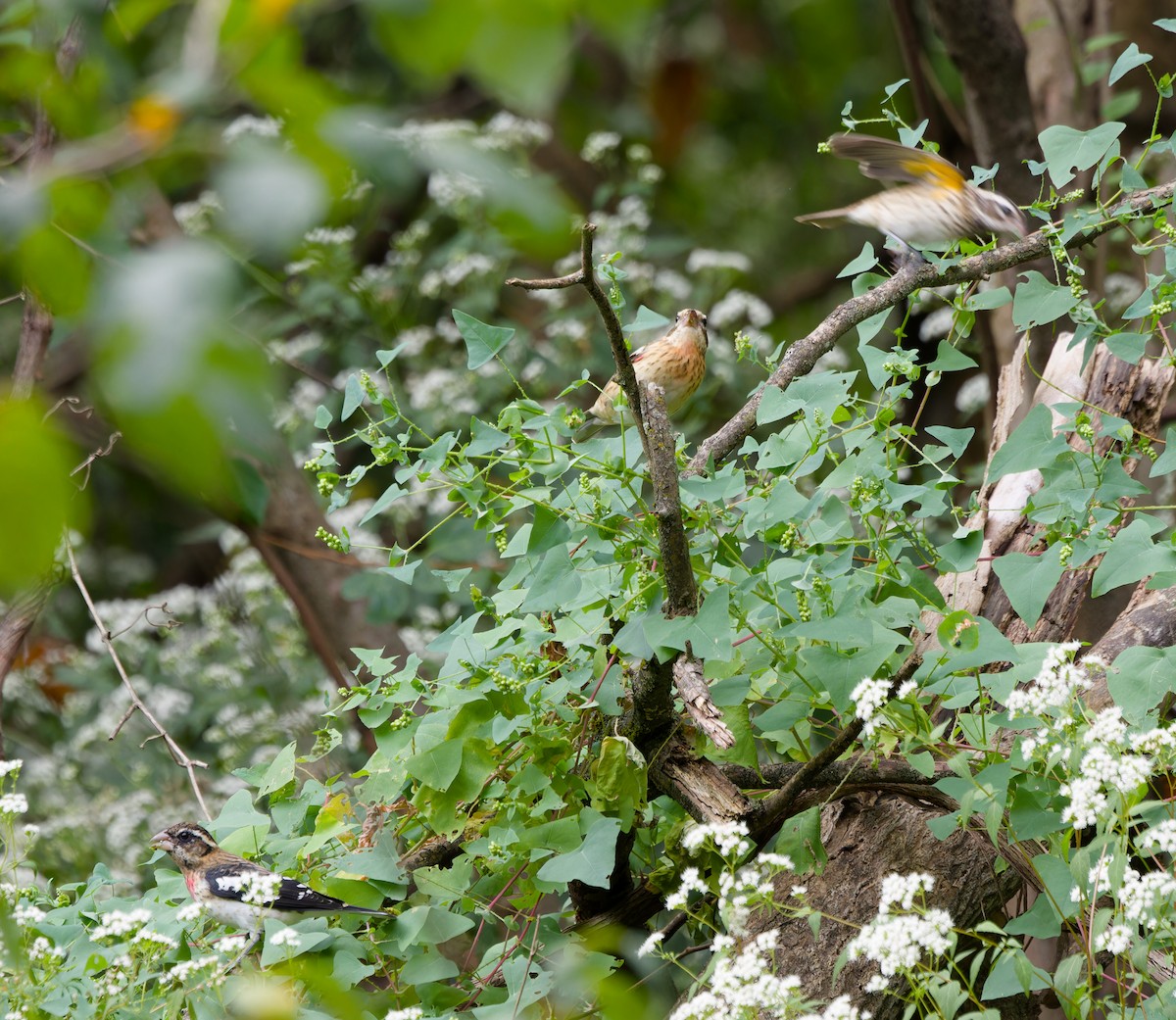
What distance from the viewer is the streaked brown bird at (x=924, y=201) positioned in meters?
2.14

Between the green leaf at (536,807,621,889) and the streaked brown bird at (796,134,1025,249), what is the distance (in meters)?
1.18

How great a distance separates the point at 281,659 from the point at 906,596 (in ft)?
9.90

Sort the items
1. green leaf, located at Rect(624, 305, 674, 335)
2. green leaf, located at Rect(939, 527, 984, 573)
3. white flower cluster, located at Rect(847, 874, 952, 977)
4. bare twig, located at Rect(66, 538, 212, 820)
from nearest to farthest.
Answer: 1. white flower cluster, located at Rect(847, 874, 952, 977)
2. green leaf, located at Rect(939, 527, 984, 573)
3. green leaf, located at Rect(624, 305, 674, 335)
4. bare twig, located at Rect(66, 538, 212, 820)

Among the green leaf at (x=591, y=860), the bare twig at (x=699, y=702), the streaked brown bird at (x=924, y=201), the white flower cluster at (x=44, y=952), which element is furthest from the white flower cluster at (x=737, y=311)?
the white flower cluster at (x=44, y=952)

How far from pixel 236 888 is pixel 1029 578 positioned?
1.12 meters

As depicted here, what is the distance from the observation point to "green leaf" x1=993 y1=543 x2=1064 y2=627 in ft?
5.25

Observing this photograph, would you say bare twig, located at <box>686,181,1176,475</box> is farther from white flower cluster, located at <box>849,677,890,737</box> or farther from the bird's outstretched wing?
white flower cluster, located at <box>849,677,890,737</box>

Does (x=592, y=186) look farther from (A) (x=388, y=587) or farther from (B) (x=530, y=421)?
(B) (x=530, y=421)

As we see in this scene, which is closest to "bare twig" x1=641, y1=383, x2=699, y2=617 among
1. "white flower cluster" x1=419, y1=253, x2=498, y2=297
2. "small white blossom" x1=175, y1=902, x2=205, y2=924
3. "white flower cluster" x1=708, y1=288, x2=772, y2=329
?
"small white blossom" x1=175, y1=902, x2=205, y2=924

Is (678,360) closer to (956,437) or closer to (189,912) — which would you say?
(956,437)

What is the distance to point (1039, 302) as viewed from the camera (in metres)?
1.74

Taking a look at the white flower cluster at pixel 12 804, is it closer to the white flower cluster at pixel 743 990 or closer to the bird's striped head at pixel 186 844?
the bird's striped head at pixel 186 844

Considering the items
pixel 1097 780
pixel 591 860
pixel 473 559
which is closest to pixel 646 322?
pixel 591 860

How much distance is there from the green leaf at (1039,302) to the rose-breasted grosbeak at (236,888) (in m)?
1.26
